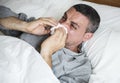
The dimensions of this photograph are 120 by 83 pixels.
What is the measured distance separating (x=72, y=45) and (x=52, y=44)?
0.23 m

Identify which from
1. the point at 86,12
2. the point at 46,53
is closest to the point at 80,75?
the point at 46,53

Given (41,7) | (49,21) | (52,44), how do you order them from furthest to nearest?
(41,7), (49,21), (52,44)

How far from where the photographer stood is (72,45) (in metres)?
1.65

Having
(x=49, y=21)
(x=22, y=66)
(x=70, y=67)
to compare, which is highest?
(x=49, y=21)

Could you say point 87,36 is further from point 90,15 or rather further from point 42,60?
point 42,60

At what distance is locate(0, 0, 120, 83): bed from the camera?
127 cm

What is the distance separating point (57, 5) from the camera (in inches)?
78.9

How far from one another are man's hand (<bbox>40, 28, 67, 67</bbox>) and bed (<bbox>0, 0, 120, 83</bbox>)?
0.27 ft

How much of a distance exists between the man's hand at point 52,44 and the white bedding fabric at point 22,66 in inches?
3.3

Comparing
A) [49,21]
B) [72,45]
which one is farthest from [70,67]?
[49,21]

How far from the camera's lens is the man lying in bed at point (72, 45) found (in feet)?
4.84

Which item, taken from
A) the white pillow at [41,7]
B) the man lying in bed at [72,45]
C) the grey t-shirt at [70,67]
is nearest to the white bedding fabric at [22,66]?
the man lying in bed at [72,45]

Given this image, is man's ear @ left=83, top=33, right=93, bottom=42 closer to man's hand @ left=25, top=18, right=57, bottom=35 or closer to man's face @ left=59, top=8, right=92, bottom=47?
man's face @ left=59, top=8, right=92, bottom=47

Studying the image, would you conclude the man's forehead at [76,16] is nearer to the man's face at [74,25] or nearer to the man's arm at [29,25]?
the man's face at [74,25]
